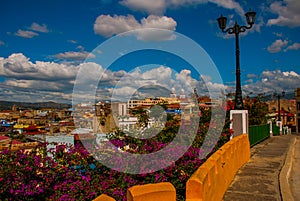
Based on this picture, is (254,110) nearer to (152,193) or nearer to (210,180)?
(210,180)

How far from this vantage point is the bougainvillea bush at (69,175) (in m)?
3.53

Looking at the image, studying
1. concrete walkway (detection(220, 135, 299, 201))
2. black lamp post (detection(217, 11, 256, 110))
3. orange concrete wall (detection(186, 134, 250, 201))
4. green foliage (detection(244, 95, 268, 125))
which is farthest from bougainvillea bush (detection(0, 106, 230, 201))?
green foliage (detection(244, 95, 268, 125))

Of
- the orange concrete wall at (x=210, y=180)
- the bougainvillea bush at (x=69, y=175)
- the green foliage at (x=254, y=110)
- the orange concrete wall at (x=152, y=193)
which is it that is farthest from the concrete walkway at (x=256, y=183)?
the green foliage at (x=254, y=110)

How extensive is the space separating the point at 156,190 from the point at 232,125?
8.17 m

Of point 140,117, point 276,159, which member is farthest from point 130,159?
point 276,159

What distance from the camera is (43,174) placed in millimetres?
3838

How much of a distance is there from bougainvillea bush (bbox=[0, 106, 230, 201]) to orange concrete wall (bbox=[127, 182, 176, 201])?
1419mm

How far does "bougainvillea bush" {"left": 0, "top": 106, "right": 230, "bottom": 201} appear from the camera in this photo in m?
3.53

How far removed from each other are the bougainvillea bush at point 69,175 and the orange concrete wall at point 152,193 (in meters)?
1.42

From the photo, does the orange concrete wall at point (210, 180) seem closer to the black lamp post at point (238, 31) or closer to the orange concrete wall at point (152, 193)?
the orange concrete wall at point (152, 193)

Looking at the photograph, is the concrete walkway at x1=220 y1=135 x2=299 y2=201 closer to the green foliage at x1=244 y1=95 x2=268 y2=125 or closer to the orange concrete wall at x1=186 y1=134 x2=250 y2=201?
the orange concrete wall at x1=186 y1=134 x2=250 y2=201

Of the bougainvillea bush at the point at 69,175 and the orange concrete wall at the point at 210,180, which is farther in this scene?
the bougainvillea bush at the point at 69,175

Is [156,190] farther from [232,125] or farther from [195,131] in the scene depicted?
[232,125]

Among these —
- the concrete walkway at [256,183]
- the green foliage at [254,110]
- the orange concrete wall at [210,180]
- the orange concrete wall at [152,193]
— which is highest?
the green foliage at [254,110]
